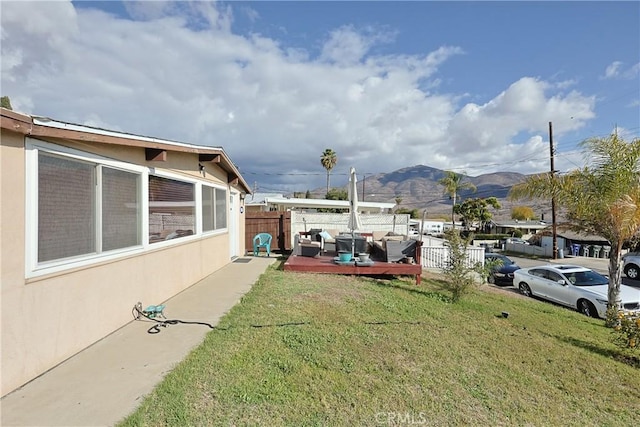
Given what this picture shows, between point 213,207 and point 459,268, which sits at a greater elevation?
point 213,207

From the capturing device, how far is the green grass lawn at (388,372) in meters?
2.94

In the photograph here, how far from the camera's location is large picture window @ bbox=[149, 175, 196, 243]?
581cm

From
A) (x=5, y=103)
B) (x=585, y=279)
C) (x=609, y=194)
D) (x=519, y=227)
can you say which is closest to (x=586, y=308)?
(x=585, y=279)

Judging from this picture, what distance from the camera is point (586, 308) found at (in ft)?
31.9

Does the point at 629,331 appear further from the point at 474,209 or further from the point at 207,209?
the point at 474,209

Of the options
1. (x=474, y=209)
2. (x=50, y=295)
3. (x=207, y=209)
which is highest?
(x=474, y=209)

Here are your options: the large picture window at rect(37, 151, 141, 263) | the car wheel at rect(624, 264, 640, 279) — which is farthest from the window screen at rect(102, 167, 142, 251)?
the car wheel at rect(624, 264, 640, 279)

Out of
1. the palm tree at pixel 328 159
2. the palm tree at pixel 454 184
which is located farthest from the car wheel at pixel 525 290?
the palm tree at pixel 328 159

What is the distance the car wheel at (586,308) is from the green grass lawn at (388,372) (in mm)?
3752

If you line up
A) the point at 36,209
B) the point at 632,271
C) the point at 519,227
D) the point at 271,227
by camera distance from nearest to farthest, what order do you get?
the point at 36,209 < the point at 271,227 < the point at 632,271 < the point at 519,227

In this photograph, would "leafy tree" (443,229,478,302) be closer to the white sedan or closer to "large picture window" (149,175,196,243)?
the white sedan

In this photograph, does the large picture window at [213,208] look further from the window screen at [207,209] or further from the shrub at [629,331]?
the shrub at [629,331]

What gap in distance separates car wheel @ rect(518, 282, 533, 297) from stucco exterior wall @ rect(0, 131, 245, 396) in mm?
12169

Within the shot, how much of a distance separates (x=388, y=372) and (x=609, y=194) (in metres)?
7.55
